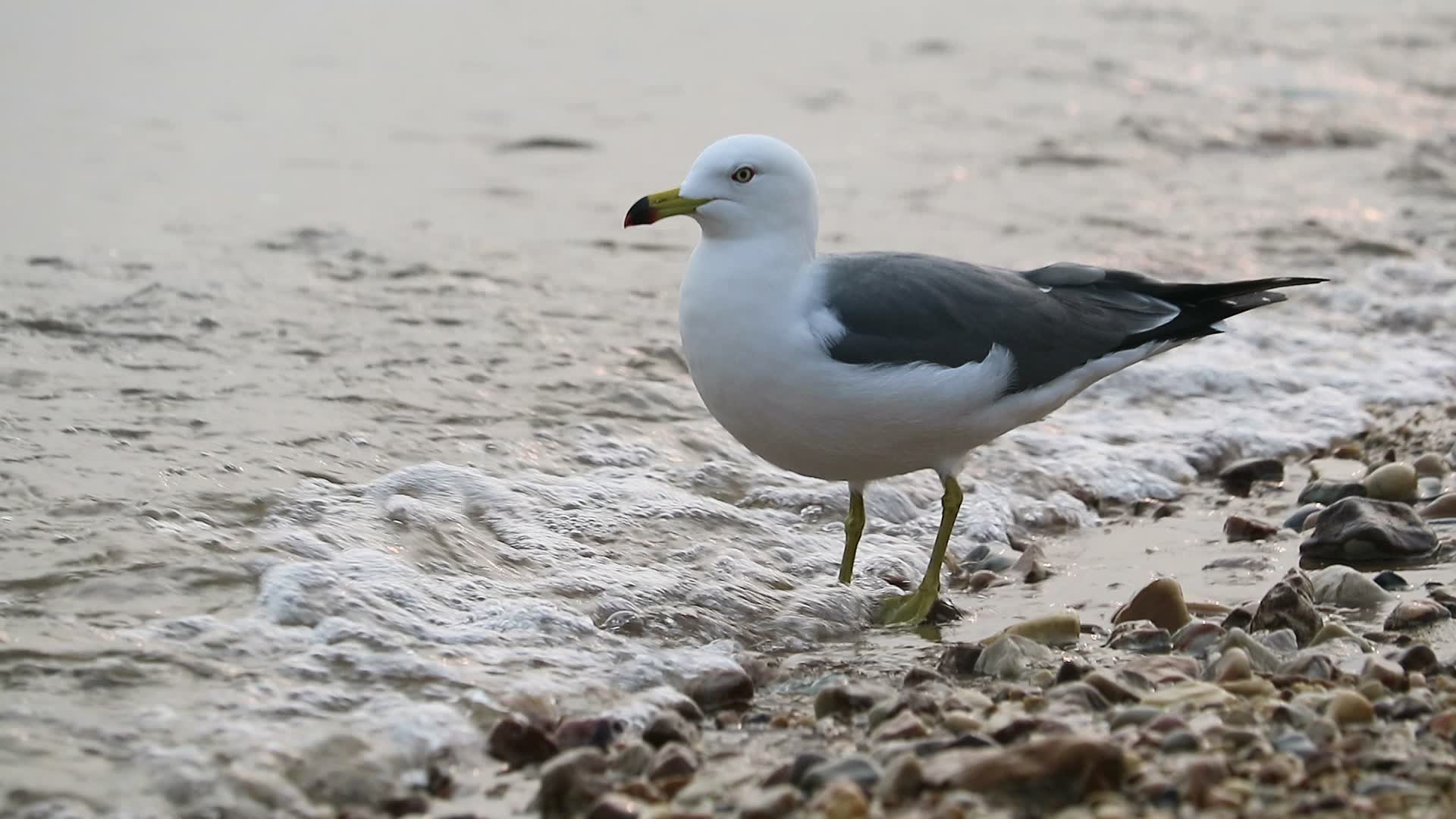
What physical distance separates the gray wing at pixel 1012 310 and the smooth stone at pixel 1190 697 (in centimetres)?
144

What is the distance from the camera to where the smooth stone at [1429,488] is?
7.13 metres

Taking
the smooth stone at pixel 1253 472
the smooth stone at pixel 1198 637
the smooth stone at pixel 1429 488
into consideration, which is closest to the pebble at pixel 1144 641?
the smooth stone at pixel 1198 637

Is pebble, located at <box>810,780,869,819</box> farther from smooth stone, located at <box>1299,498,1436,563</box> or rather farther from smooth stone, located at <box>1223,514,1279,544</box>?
smooth stone, located at <box>1223,514,1279,544</box>

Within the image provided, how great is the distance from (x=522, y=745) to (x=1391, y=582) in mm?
3124

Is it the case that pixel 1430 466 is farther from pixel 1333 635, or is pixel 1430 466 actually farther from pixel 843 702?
pixel 843 702

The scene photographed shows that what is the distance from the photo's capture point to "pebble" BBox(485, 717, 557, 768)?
457cm

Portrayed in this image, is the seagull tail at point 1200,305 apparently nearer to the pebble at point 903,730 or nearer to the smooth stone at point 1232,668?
Answer: the smooth stone at point 1232,668

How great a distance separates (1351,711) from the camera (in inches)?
178

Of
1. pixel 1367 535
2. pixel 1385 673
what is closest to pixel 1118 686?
pixel 1385 673

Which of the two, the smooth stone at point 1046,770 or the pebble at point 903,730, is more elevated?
the smooth stone at point 1046,770

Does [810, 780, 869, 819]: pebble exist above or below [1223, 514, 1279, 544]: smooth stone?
above

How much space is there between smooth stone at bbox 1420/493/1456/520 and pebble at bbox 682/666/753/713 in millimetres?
3089

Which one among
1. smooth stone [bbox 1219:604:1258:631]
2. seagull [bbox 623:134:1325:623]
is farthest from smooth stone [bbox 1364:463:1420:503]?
smooth stone [bbox 1219:604:1258:631]

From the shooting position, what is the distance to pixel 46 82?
43.6ft
